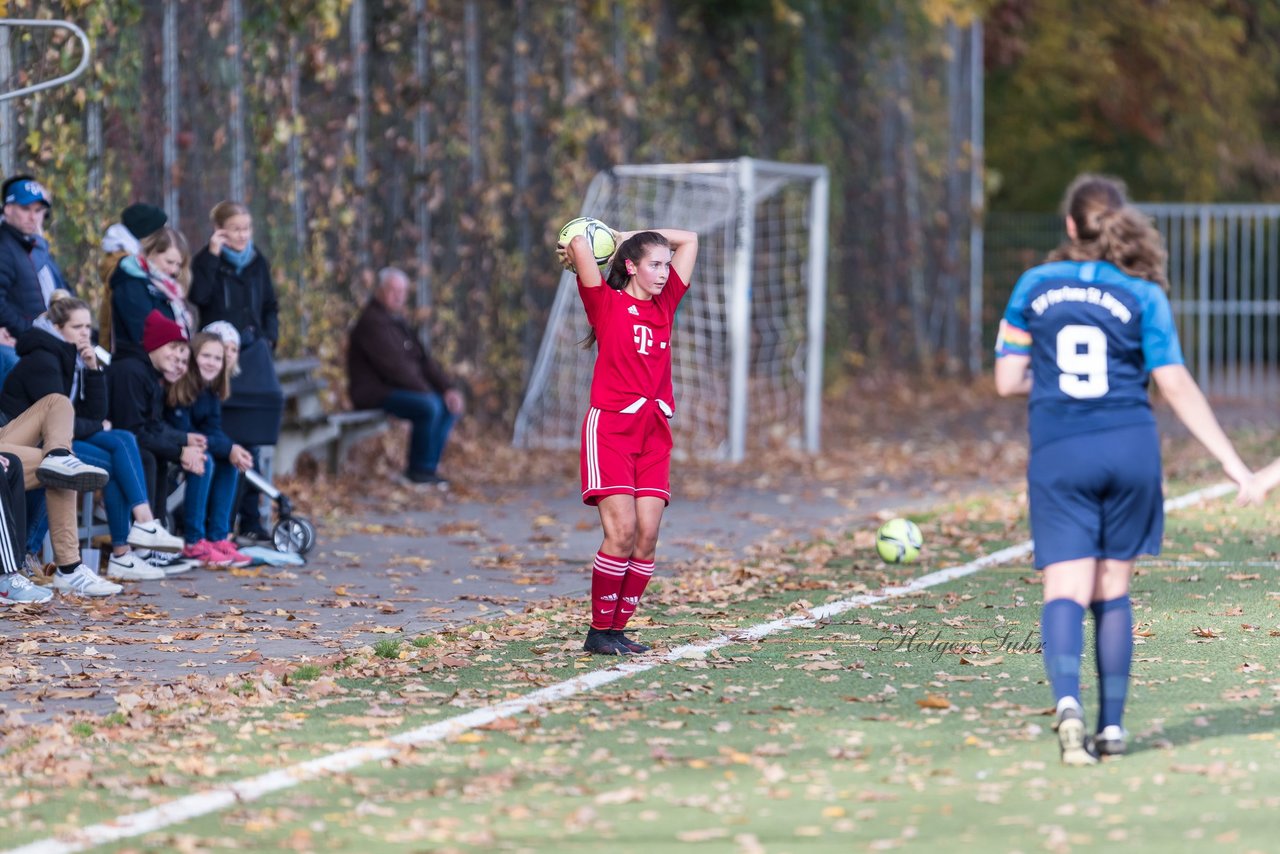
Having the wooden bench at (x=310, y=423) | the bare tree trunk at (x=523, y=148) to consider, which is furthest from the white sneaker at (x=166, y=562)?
the bare tree trunk at (x=523, y=148)

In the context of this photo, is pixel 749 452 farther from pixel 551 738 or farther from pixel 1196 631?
pixel 551 738

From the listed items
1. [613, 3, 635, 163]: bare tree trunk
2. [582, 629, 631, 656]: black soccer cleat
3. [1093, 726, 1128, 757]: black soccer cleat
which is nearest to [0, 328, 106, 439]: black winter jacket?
[582, 629, 631, 656]: black soccer cleat

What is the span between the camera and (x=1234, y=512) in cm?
1329

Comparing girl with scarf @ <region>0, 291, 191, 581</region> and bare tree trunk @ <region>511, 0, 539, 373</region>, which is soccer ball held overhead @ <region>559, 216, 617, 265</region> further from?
bare tree trunk @ <region>511, 0, 539, 373</region>

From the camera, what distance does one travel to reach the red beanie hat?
35.1 ft

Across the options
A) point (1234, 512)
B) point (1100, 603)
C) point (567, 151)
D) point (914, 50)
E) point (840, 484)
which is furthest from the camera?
point (914, 50)

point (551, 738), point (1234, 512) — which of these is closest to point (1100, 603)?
point (551, 738)

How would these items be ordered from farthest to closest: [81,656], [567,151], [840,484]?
[567,151], [840,484], [81,656]

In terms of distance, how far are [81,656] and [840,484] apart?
336 inches

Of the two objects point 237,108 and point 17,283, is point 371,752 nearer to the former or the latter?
point 17,283

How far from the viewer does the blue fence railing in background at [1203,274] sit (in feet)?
86.3

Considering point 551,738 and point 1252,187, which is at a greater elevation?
point 1252,187

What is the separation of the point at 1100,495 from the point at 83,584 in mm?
5337

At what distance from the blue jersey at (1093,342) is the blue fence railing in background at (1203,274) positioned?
19.6m
